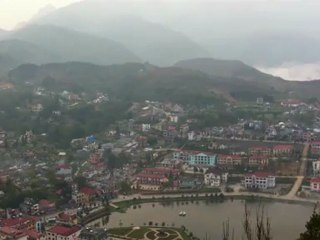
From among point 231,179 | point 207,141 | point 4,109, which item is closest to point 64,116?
point 4,109

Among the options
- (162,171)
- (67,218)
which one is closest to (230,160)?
(162,171)

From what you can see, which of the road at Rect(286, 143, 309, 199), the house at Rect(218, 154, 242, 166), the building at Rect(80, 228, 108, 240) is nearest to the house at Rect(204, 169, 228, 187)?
the house at Rect(218, 154, 242, 166)

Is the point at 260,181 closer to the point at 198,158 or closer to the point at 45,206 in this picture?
the point at 198,158

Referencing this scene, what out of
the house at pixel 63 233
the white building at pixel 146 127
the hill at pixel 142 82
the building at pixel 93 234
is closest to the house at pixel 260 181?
the building at pixel 93 234

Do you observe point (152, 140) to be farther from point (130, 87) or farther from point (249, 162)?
point (130, 87)

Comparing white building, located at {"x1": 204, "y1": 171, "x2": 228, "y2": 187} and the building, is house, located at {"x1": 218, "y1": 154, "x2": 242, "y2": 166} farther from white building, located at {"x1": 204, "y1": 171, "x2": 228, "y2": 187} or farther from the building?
the building

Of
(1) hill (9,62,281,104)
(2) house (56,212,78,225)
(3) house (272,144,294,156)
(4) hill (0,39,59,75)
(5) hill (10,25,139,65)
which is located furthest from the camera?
(5) hill (10,25,139,65)

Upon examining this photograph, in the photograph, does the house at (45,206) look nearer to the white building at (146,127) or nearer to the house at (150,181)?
the house at (150,181)
